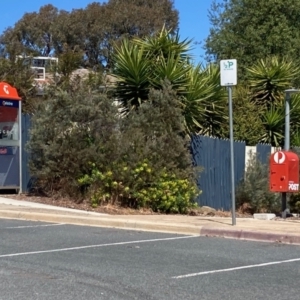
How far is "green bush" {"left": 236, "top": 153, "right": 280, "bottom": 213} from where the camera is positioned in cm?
1822

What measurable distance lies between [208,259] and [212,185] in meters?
9.32

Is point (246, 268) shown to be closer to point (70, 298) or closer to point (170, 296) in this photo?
point (170, 296)

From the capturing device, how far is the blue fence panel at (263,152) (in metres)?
19.6

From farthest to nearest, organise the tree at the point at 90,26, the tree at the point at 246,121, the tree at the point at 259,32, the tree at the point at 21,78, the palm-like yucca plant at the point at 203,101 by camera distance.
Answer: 1. the tree at the point at 90,26
2. the tree at the point at 259,32
3. the tree at the point at 21,78
4. the tree at the point at 246,121
5. the palm-like yucca plant at the point at 203,101

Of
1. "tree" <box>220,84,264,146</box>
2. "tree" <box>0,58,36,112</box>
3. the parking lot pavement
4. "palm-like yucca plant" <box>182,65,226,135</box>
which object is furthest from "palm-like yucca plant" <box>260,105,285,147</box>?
the parking lot pavement

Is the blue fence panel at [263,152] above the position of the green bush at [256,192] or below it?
above

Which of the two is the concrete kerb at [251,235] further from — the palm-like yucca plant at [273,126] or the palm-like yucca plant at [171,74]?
the palm-like yucca plant at [273,126]

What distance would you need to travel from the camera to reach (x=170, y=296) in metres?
7.41

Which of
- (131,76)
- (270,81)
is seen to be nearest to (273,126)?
(270,81)

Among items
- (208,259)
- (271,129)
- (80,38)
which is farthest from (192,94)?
(80,38)

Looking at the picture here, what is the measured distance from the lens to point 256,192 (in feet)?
60.1

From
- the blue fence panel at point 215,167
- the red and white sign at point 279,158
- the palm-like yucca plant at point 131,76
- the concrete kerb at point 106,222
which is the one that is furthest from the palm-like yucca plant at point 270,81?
the concrete kerb at point 106,222

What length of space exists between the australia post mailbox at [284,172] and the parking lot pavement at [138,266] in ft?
11.3

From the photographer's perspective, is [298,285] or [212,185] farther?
[212,185]
